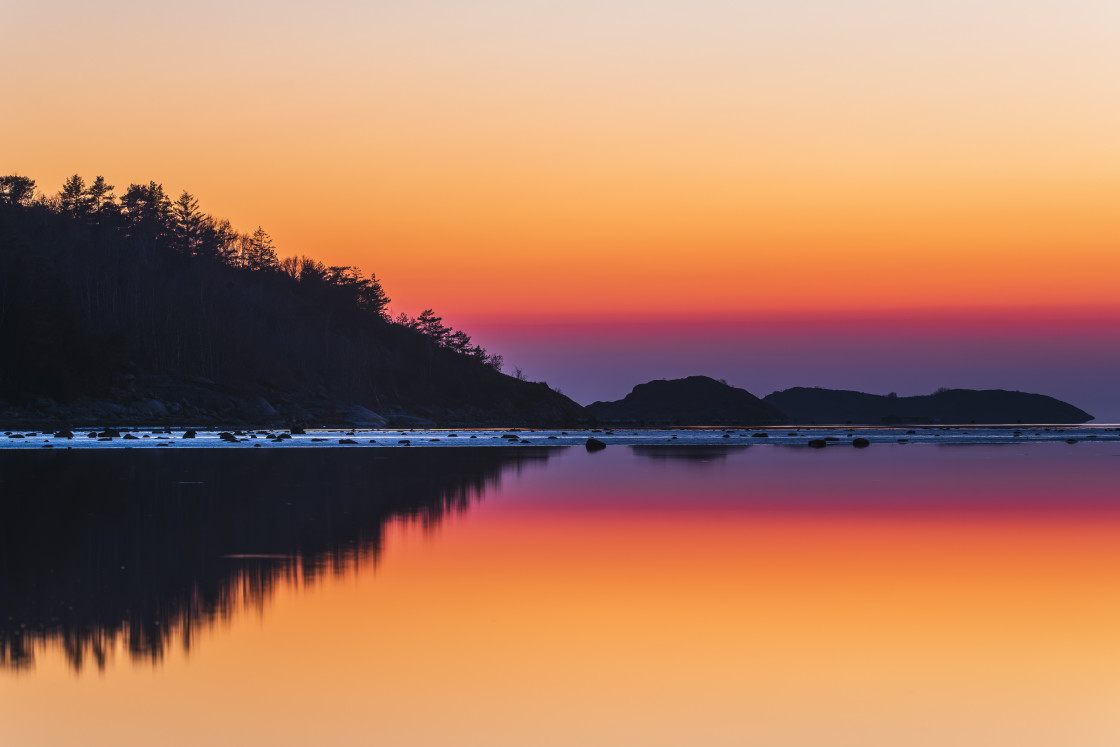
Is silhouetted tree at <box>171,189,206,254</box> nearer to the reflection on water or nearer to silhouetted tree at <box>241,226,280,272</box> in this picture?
silhouetted tree at <box>241,226,280,272</box>

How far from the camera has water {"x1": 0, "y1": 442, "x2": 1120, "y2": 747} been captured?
9.52 m

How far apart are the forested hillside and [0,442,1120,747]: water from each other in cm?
8314

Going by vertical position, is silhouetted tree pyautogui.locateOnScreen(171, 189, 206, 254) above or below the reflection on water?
above

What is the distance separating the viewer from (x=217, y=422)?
4397 inches

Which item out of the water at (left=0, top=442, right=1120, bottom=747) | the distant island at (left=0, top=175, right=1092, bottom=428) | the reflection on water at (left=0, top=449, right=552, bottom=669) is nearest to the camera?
the water at (left=0, top=442, right=1120, bottom=747)

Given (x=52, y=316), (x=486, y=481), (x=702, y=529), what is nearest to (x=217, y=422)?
(x=52, y=316)

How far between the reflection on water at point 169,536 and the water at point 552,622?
0.31 ft

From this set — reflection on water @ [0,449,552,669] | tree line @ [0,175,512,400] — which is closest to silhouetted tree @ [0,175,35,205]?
tree line @ [0,175,512,400]

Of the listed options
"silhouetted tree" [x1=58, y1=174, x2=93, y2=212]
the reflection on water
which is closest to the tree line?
"silhouetted tree" [x1=58, y1=174, x2=93, y2=212]

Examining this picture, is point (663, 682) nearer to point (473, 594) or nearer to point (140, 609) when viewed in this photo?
point (473, 594)

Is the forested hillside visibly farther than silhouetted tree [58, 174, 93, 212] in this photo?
No

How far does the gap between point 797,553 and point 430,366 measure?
594 feet

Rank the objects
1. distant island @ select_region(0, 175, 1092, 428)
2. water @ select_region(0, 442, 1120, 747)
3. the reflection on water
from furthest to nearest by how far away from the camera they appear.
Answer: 1. distant island @ select_region(0, 175, 1092, 428)
2. the reflection on water
3. water @ select_region(0, 442, 1120, 747)

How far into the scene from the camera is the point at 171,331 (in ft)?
440
